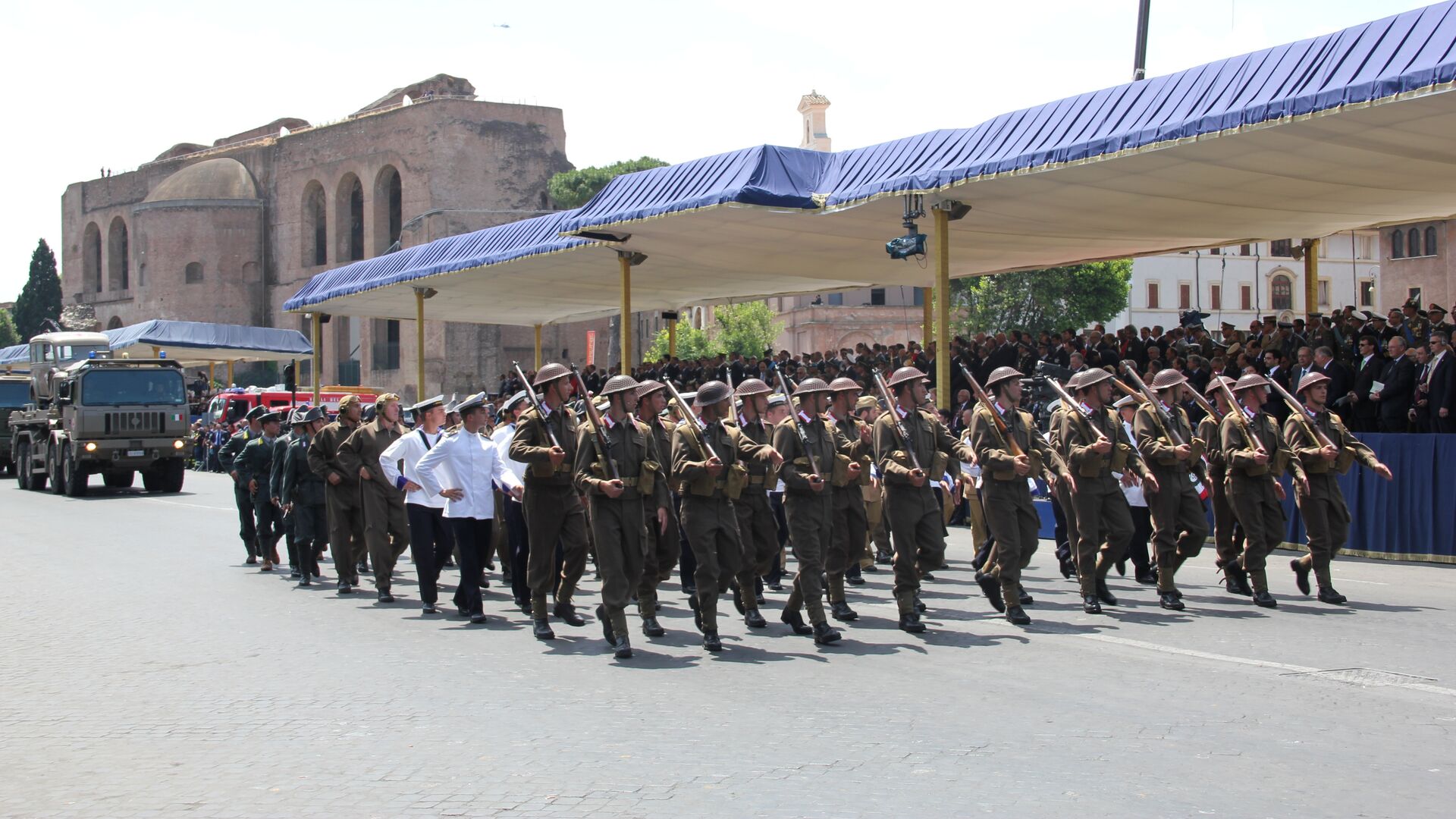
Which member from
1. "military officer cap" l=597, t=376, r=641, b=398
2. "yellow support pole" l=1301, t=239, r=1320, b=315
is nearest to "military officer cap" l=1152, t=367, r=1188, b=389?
"military officer cap" l=597, t=376, r=641, b=398

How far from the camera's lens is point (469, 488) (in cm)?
1083

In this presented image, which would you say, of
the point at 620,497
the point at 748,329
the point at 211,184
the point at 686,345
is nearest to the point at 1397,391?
the point at 620,497

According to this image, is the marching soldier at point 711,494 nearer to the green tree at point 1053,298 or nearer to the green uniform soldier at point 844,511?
the green uniform soldier at point 844,511

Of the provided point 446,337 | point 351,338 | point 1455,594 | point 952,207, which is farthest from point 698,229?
point 351,338

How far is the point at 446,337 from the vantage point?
64.6 m

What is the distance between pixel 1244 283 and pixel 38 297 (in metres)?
81.0

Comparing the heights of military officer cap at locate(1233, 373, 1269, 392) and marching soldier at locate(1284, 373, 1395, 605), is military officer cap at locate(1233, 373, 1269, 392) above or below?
above

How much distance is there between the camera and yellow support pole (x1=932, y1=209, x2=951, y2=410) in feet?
62.1

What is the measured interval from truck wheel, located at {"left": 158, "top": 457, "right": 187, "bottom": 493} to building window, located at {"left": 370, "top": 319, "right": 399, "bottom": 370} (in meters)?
39.4

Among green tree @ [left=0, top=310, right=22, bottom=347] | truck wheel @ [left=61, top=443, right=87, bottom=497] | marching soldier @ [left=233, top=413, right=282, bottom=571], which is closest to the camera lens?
marching soldier @ [left=233, top=413, right=282, bottom=571]

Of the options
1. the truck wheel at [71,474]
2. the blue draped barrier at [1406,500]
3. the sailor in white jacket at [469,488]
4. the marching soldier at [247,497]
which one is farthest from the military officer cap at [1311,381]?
the truck wheel at [71,474]

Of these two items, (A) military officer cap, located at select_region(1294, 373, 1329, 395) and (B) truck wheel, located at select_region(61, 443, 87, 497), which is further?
(B) truck wheel, located at select_region(61, 443, 87, 497)

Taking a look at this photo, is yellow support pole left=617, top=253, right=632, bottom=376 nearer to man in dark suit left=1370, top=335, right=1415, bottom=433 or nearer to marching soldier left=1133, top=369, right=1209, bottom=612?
man in dark suit left=1370, top=335, right=1415, bottom=433

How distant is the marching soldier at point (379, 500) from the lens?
40.2ft
